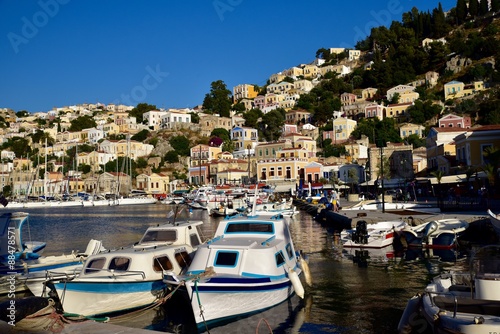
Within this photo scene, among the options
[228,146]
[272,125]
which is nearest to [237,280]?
[228,146]

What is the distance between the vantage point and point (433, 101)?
377 ft

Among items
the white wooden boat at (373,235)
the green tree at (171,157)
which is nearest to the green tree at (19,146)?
the green tree at (171,157)

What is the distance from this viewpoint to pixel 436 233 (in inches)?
1038

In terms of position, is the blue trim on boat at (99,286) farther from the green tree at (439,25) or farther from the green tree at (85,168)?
the green tree at (439,25)

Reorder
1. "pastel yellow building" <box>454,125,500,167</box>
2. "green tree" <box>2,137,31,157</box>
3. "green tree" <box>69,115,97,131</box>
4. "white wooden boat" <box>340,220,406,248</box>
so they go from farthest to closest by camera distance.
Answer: "green tree" <box>69,115,97,131</box>, "green tree" <box>2,137,31,157</box>, "pastel yellow building" <box>454,125,500,167</box>, "white wooden boat" <box>340,220,406,248</box>

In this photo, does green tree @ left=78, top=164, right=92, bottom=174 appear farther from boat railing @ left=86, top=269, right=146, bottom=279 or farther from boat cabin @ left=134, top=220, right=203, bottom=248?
boat railing @ left=86, top=269, right=146, bottom=279

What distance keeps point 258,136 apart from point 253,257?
117522 mm

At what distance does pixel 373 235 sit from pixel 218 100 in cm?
13770

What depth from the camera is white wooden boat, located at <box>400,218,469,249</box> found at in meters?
25.9

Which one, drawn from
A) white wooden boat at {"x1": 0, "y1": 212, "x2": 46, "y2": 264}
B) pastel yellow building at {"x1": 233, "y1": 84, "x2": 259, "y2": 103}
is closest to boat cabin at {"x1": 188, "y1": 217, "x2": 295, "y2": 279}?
white wooden boat at {"x1": 0, "y1": 212, "x2": 46, "y2": 264}

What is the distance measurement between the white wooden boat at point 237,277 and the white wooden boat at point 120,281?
3.33ft

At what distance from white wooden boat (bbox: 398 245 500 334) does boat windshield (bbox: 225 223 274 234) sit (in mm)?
6212

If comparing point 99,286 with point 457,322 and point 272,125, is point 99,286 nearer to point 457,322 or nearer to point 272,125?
point 457,322

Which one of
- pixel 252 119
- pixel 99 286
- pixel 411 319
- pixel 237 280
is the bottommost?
pixel 411 319
